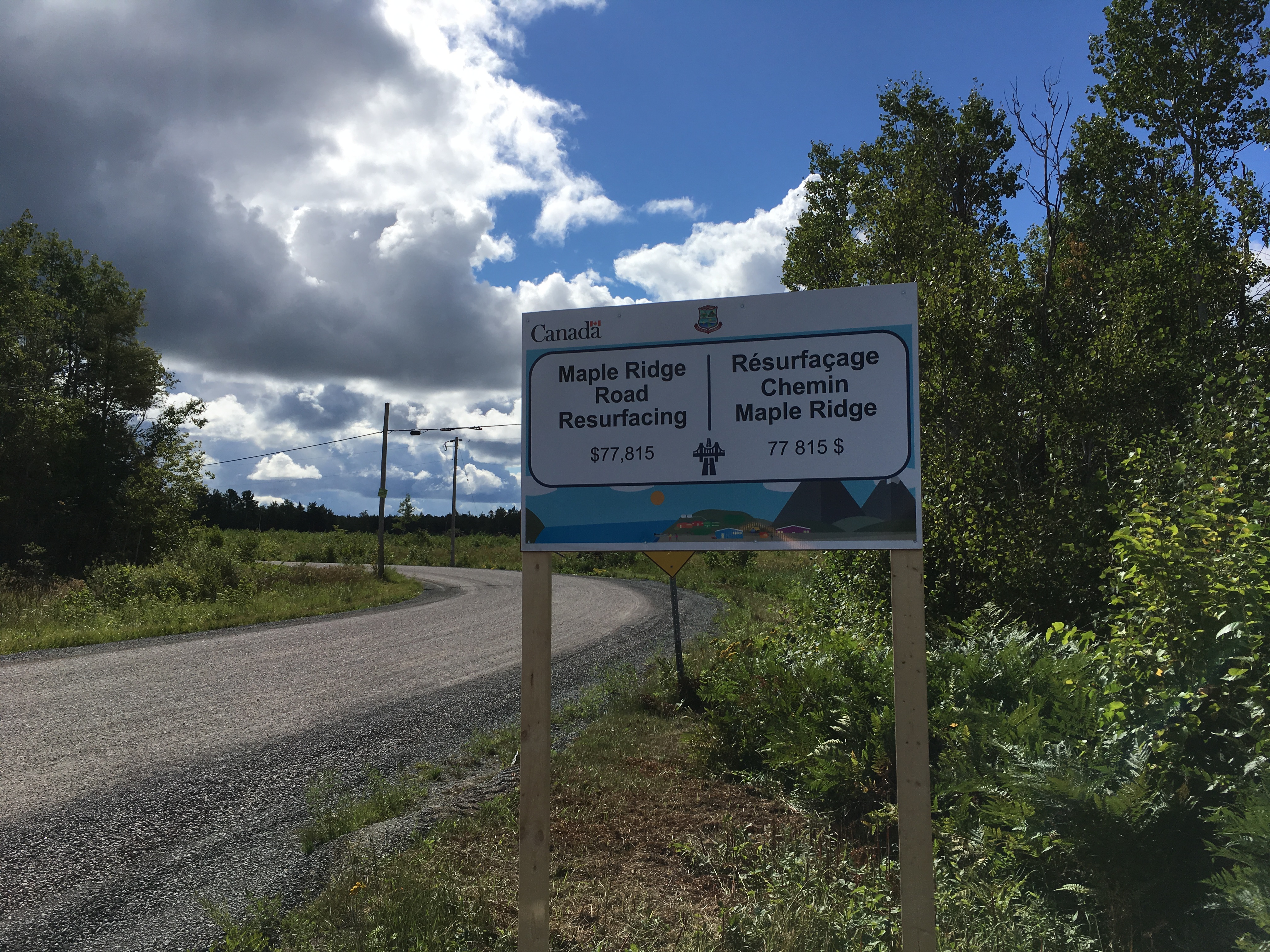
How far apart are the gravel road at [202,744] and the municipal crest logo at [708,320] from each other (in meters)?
3.33

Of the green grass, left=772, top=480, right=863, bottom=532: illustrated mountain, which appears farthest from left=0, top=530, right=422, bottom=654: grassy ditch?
left=772, top=480, right=863, bottom=532: illustrated mountain

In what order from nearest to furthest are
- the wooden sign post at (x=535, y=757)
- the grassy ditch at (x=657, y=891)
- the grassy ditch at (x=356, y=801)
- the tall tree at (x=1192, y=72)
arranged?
the wooden sign post at (x=535, y=757)
the grassy ditch at (x=657, y=891)
the grassy ditch at (x=356, y=801)
the tall tree at (x=1192, y=72)

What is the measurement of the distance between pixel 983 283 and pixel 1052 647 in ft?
14.0

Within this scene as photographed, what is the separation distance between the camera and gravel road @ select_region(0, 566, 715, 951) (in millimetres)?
3756

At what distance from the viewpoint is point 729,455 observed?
9.27 feet

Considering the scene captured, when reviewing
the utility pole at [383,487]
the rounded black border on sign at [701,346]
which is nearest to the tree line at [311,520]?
the utility pole at [383,487]

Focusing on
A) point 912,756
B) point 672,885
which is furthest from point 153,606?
point 912,756

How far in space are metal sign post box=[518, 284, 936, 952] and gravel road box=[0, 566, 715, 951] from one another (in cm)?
233

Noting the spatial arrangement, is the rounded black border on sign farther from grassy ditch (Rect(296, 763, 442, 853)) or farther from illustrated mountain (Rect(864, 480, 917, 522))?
grassy ditch (Rect(296, 763, 442, 853))

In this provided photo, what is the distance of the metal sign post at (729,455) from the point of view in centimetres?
260

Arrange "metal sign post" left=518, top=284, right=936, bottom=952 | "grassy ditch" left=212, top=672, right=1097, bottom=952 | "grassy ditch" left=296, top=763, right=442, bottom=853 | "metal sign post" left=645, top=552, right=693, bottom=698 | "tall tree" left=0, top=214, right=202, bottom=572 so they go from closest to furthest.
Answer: "metal sign post" left=518, top=284, right=936, bottom=952
"grassy ditch" left=212, top=672, right=1097, bottom=952
"grassy ditch" left=296, top=763, right=442, bottom=853
"metal sign post" left=645, top=552, right=693, bottom=698
"tall tree" left=0, top=214, right=202, bottom=572

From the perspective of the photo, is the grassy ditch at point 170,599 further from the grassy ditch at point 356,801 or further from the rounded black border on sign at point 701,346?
the rounded black border on sign at point 701,346

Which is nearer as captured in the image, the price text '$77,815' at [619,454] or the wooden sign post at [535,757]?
the wooden sign post at [535,757]

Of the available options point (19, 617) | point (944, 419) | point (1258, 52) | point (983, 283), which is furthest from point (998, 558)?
point (19, 617)
